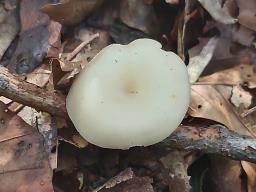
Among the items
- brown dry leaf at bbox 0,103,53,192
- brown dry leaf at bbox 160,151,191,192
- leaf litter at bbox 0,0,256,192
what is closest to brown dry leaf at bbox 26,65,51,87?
leaf litter at bbox 0,0,256,192

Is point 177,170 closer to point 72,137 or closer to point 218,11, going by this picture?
point 72,137

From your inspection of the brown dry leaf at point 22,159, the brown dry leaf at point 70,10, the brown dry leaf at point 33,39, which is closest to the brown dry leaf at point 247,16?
the brown dry leaf at point 70,10

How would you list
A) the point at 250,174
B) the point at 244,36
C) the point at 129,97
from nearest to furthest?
the point at 129,97, the point at 250,174, the point at 244,36

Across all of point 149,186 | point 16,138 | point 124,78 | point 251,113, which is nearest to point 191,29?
point 251,113

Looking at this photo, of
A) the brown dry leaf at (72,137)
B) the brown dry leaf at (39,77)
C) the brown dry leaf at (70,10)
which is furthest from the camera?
the brown dry leaf at (70,10)

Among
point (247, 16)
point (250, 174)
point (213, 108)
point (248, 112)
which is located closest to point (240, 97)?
point (248, 112)

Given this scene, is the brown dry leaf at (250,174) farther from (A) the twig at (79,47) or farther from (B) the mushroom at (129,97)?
(A) the twig at (79,47)
